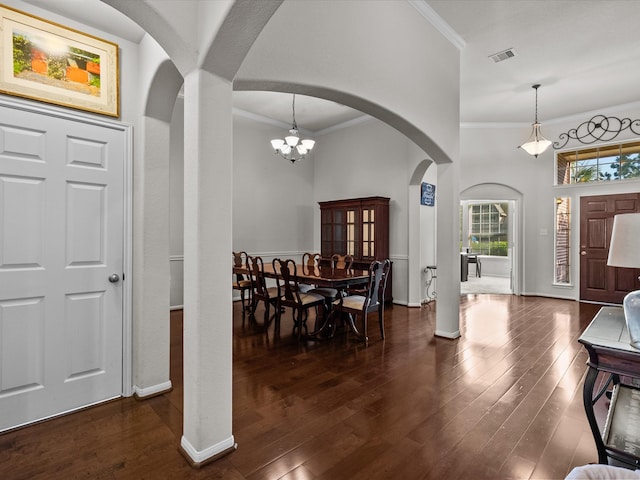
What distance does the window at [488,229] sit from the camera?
33.1 ft

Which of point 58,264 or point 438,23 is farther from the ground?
point 438,23

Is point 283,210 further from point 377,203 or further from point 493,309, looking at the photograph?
point 493,309

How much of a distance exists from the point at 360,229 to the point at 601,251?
4460 millimetres

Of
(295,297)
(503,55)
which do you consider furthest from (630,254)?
(503,55)

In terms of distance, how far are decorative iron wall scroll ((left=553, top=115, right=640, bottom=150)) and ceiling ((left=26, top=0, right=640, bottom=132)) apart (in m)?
0.28

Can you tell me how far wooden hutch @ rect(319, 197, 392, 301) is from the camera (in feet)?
19.8

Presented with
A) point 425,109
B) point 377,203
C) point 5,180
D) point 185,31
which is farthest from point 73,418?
point 377,203

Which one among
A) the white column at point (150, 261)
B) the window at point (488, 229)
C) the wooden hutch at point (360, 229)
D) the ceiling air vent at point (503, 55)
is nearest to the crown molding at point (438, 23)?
the ceiling air vent at point (503, 55)

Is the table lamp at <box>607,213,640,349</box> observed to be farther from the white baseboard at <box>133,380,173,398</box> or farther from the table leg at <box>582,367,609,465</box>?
the white baseboard at <box>133,380,173,398</box>

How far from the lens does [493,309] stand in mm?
5770

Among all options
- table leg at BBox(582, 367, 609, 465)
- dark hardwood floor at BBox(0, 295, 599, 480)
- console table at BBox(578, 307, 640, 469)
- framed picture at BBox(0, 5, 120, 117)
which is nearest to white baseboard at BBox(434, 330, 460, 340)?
dark hardwood floor at BBox(0, 295, 599, 480)

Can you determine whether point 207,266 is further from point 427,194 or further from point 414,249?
point 427,194

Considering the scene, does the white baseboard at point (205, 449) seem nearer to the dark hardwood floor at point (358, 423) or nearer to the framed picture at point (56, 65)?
the dark hardwood floor at point (358, 423)

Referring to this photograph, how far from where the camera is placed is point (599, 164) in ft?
20.7
